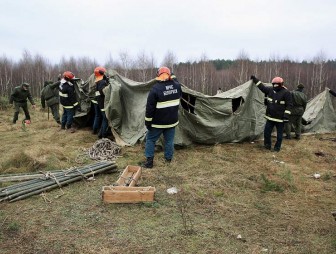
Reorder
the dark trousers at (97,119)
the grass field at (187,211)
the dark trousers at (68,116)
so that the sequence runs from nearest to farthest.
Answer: the grass field at (187,211) → the dark trousers at (97,119) → the dark trousers at (68,116)

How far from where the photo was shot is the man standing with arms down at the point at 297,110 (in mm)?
9703

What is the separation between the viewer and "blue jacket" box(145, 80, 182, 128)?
5.99m

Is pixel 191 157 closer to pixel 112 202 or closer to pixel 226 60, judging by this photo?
pixel 112 202

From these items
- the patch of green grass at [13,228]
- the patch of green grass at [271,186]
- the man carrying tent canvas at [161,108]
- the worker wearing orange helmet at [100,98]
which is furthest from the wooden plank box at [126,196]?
the worker wearing orange helmet at [100,98]

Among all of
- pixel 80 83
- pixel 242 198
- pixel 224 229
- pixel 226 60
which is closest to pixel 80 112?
pixel 80 83

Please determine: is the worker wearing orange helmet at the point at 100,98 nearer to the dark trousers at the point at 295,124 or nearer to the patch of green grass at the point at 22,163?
the patch of green grass at the point at 22,163

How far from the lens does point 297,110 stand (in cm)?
988

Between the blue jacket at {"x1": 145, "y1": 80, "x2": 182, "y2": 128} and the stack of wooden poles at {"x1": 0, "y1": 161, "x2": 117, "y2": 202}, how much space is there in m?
1.23

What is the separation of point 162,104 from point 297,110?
18.8 ft

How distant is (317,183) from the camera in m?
5.71

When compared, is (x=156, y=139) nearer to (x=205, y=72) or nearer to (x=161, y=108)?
(x=161, y=108)

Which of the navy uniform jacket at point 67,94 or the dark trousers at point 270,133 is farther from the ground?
the navy uniform jacket at point 67,94

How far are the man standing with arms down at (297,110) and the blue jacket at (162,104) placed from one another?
204 inches

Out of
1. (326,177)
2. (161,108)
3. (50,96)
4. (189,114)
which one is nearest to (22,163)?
(161,108)
